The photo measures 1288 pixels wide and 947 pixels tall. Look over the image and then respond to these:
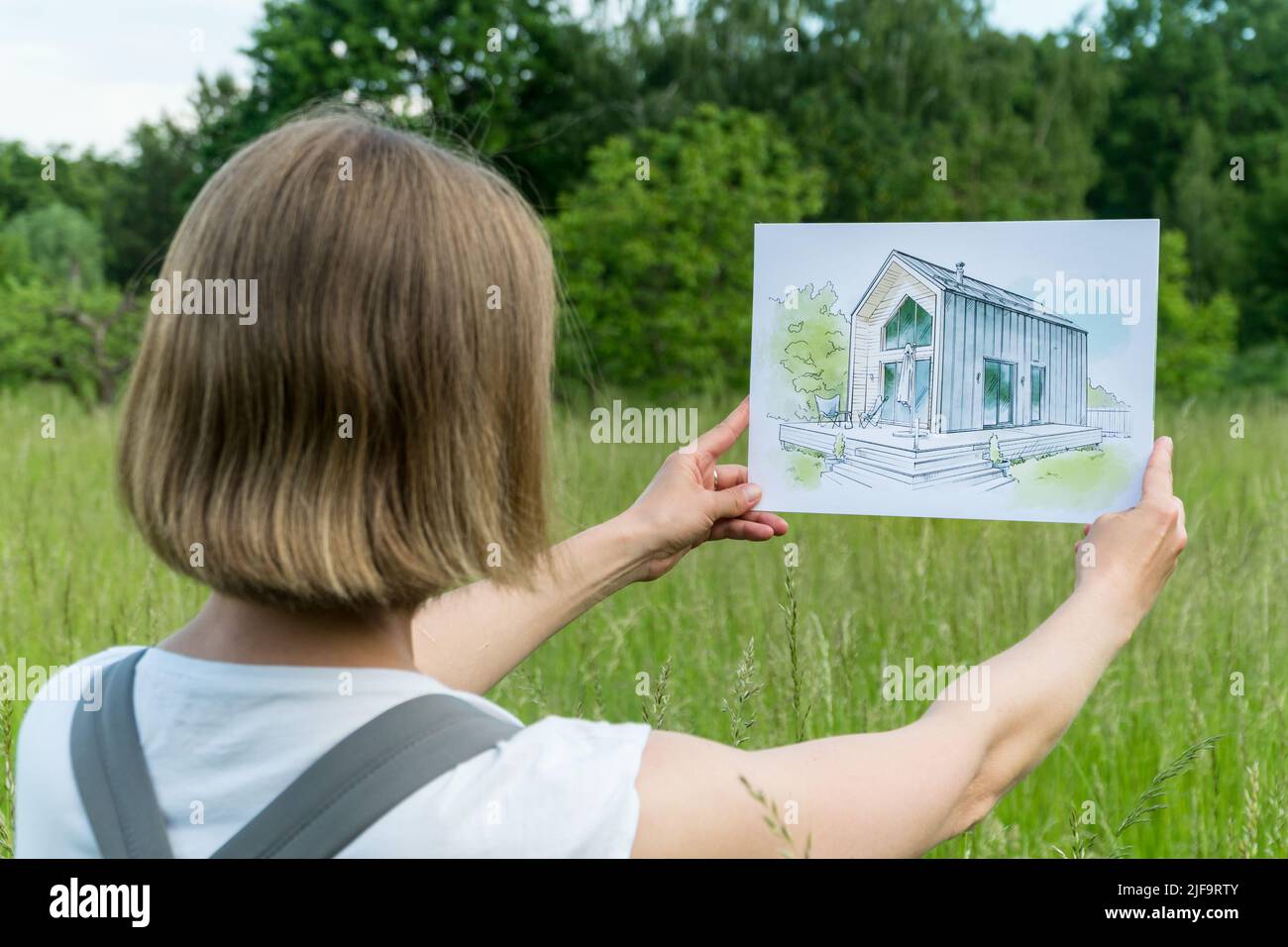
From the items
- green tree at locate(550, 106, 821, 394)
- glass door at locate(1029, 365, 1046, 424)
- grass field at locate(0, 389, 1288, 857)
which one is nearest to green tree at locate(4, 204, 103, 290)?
green tree at locate(550, 106, 821, 394)

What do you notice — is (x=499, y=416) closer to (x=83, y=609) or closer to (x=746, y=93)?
(x=83, y=609)

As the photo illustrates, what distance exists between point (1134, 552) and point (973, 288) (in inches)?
19.5

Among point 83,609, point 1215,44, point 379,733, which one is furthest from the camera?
point 1215,44

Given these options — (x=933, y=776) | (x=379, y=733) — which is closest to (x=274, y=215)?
(x=379, y=733)

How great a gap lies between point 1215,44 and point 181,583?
121 ft

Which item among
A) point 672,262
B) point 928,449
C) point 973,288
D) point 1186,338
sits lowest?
point 928,449

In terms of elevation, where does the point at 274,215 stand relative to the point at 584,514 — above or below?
above

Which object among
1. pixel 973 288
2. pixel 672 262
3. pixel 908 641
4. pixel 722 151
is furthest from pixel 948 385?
pixel 722 151

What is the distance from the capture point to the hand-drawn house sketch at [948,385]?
171 centimetres

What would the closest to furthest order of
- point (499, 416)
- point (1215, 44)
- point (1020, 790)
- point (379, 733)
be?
point (379, 733), point (499, 416), point (1020, 790), point (1215, 44)

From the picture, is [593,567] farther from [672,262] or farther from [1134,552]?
[672,262]

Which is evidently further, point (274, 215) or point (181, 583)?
point (181, 583)

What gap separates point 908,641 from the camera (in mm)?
3170

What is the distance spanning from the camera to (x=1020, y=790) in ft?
8.55
